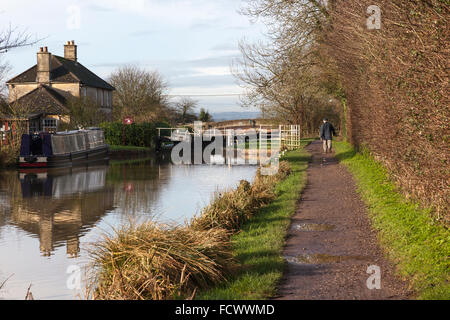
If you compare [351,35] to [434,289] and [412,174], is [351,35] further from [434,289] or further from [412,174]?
[434,289]

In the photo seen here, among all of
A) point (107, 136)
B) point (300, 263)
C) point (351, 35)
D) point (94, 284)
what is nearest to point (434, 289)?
point (300, 263)

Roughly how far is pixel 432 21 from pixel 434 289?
340 centimetres

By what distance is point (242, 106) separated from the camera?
2653 centimetres

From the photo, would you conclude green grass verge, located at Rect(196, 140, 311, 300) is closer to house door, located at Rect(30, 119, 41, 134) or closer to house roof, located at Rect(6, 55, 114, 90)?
house door, located at Rect(30, 119, 41, 134)

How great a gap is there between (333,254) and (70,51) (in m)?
57.2

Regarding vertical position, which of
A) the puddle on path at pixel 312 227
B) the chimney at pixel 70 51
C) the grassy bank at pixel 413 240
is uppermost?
the chimney at pixel 70 51

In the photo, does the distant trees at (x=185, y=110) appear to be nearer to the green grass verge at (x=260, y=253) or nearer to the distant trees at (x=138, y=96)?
the distant trees at (x=138, y=96)

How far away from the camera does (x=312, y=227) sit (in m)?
9.40

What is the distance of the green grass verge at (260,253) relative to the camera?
5.79 metres

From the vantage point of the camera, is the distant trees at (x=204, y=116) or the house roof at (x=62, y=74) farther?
the distant trees at (x=204, y=116)

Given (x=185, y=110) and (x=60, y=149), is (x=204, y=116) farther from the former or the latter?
(x=60, y=149)

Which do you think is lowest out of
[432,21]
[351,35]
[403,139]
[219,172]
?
A: [219,172]

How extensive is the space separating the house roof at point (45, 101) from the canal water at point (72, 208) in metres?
22.2

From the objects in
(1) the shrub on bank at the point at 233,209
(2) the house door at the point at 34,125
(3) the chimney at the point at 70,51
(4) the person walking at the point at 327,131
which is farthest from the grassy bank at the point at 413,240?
(3) the chimney at the point at 70,51
